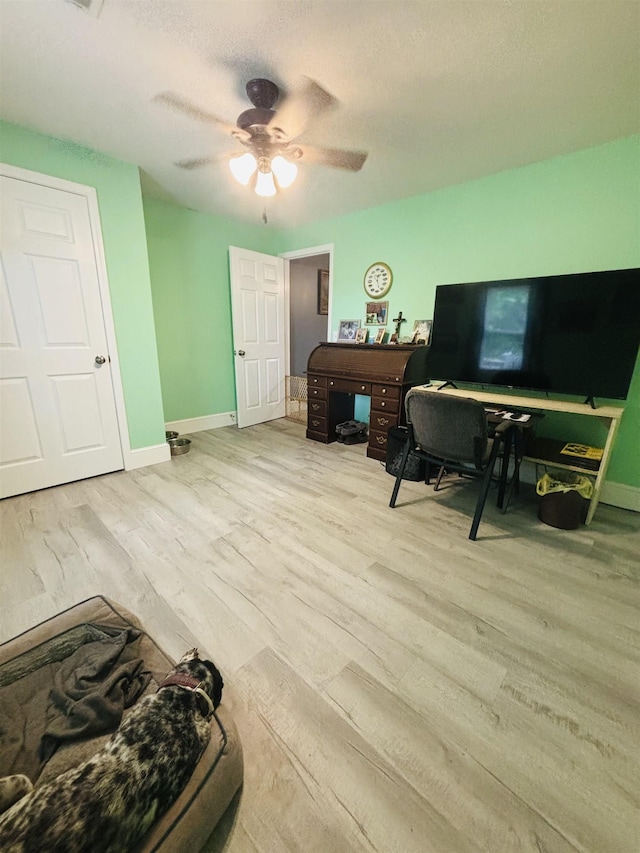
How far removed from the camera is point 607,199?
6.84ft

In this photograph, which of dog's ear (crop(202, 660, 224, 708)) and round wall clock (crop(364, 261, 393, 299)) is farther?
round wall clock (crop(364, 261, 393, 299))

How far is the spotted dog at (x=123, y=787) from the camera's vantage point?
1.70ft

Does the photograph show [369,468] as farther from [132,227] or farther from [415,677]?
[132,227]

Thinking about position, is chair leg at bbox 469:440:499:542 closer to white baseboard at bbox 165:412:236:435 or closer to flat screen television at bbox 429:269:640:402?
flat screen television at bbox 429:269:640:402

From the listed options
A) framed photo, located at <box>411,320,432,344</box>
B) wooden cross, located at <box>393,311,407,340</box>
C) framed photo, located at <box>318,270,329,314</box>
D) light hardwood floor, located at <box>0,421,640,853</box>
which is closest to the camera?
light hardwood floor, located at <box>0,421,640,853</box>

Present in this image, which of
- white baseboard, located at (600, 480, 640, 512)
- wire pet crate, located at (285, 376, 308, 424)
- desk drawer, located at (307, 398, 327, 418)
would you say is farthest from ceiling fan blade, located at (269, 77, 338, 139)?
white baseboard, located at (600, 480, 640, 512)

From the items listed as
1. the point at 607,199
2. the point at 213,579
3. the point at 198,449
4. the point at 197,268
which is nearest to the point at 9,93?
the point at 197,268

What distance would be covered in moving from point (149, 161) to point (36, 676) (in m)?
3.14

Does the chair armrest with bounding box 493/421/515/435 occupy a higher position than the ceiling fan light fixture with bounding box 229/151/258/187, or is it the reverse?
the ceiling fan light fixture with bounding box 229/151/258/187

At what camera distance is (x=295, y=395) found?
4.64 meters

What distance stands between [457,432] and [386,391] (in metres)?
1.14

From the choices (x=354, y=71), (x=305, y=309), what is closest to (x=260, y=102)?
(x=354, y=71)

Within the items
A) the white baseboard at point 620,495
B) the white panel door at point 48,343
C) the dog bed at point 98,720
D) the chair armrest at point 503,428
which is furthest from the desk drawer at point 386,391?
the dog bed at point 98,720

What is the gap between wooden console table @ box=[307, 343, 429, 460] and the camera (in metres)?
2.87
